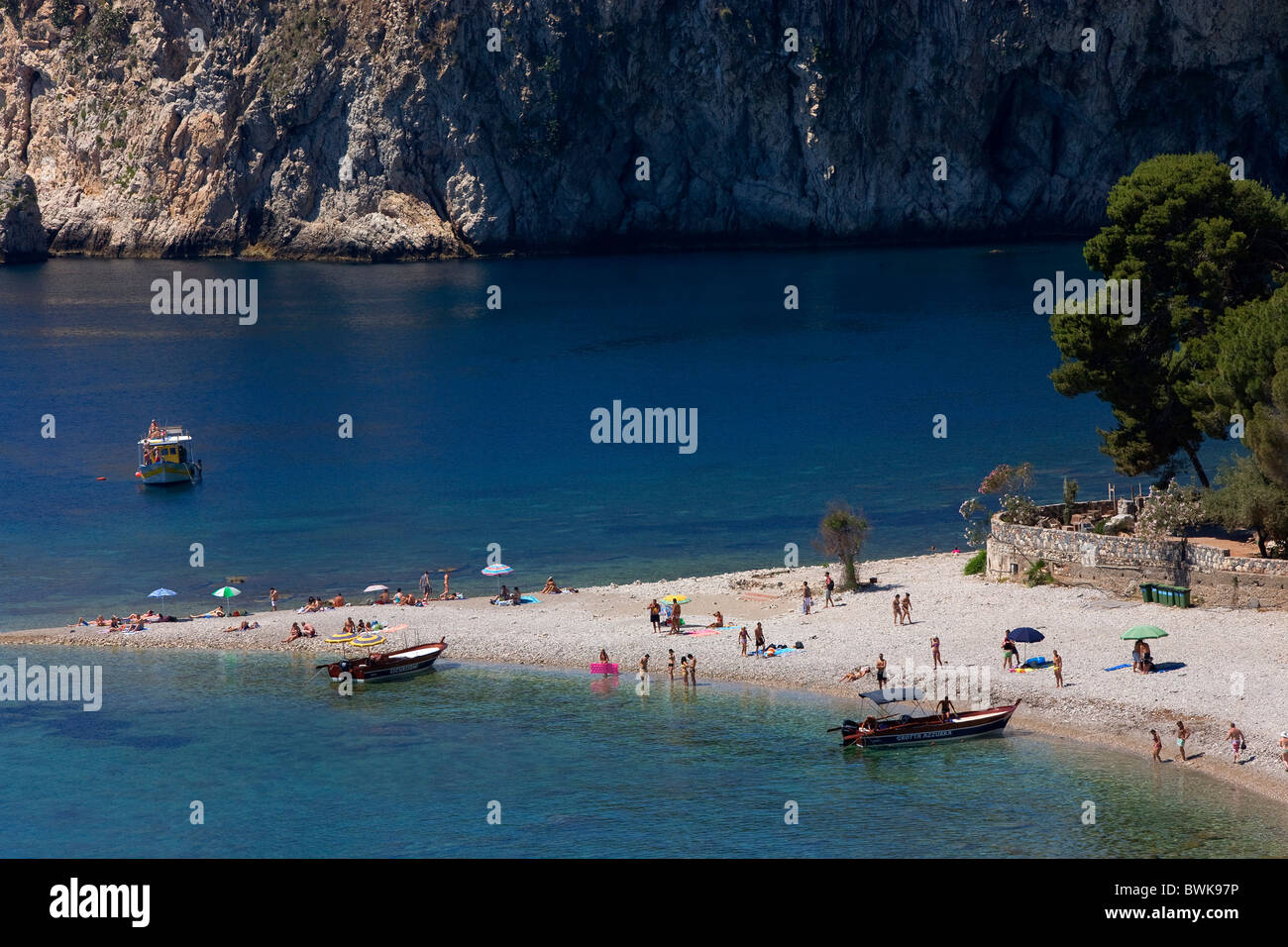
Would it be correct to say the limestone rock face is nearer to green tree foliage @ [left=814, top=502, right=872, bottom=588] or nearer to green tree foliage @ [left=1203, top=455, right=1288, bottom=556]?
green tree foliage @ [left=814, top=502, right=872, bottom=588]

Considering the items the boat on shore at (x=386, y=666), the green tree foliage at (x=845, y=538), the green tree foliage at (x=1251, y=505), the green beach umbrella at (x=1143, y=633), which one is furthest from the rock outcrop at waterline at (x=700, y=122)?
A: the green beach umbrella at (x=1143, y=633)

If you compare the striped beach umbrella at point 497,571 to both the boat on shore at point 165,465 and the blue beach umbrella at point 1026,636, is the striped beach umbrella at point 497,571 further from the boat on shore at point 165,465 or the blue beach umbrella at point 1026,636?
the boat on shore at point 165,465

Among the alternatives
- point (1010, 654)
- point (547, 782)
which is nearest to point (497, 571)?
point (547, 782)

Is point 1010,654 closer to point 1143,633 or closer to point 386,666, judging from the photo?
point 1143,633

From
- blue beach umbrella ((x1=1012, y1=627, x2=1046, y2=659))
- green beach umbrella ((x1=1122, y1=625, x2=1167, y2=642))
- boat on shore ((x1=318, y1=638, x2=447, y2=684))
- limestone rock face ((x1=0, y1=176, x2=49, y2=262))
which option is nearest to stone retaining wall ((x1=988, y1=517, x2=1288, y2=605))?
green beach umbrella ((x1=1122, y1=625, x2=1167, y2=642))
